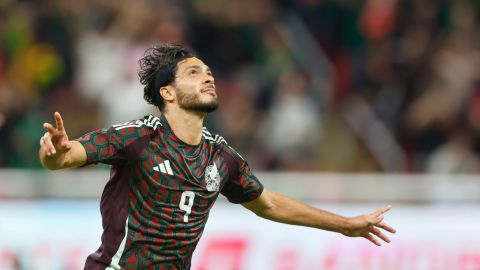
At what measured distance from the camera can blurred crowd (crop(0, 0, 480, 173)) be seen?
10.8 meters

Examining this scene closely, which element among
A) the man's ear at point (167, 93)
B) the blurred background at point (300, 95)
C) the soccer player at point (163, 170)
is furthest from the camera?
the blurred background at point (300, 95)

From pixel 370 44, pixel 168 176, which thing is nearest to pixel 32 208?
pixel 168 176

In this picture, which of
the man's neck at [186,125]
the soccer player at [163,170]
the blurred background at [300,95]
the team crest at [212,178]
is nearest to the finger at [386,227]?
the soccer player at [163,170]

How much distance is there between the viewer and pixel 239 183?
22.1 feet

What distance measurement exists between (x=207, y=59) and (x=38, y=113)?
2.01 meters

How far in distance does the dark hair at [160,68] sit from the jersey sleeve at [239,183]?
0.58 meters

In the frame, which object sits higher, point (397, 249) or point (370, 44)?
point (370, 44)

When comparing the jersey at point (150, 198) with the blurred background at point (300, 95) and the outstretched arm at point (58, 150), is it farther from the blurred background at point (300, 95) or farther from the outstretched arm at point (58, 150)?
the blurred background at point (300, 95)

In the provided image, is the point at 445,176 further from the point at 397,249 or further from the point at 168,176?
the point at 168,176

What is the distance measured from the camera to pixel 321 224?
6.97 meters

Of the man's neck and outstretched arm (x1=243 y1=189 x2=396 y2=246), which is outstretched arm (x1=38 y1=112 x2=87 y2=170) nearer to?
the man's neck

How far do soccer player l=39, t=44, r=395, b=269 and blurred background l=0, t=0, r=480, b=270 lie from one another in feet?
10.6

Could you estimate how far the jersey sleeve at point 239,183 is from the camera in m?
6.67

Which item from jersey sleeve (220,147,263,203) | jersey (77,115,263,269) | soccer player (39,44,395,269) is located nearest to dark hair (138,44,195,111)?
soccer player (39,44,395,269)
